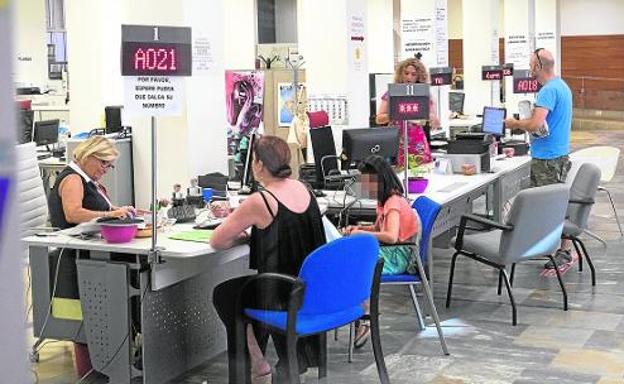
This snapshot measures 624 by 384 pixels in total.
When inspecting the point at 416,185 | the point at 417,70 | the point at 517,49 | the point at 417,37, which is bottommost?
the point at 416,185

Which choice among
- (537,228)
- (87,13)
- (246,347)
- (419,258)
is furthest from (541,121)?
(87,13)

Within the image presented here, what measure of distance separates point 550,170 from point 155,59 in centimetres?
342

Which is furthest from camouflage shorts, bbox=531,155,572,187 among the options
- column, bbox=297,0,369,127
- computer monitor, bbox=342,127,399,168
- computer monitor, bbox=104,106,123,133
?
computer monitor, bbox=104,106,123,133

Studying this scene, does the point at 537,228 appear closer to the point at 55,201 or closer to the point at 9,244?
the point at 55,201

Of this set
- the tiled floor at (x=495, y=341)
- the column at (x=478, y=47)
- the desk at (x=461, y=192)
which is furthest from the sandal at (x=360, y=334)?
the column at (x=478, y=47)

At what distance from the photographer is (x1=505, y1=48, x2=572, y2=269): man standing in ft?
20.6

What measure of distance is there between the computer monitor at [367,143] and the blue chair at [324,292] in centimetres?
205

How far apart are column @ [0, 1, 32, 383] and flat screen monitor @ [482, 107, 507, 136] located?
6.60 metres

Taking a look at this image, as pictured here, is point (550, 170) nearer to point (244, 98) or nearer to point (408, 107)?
point (408, 107)

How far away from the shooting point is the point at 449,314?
5.39 metres

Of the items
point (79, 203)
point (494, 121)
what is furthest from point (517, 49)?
point (79, 203)

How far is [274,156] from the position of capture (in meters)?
3.89

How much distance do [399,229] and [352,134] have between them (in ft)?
4.73

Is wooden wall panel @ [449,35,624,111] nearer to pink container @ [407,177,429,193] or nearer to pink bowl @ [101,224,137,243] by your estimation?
pink container @ [407,177,429,193]
